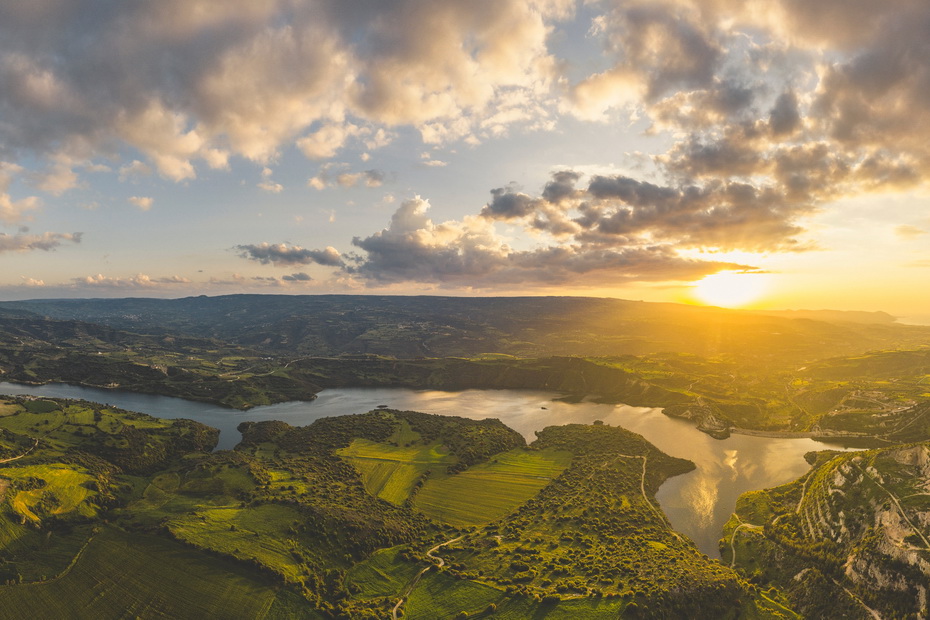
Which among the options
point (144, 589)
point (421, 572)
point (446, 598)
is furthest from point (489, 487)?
point (144, 589)

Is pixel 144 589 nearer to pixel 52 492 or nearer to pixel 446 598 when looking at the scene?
pixel 52 492

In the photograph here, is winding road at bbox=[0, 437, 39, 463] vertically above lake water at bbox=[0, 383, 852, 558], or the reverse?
winding road at bbox=[0, 437, 39, 463]

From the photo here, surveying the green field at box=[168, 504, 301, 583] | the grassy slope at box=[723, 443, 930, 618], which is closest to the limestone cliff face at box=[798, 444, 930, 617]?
the grassy slope at box=[723, 443, 930, 618]

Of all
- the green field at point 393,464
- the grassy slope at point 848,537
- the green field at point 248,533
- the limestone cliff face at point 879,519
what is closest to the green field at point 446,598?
the green field at point 248,533

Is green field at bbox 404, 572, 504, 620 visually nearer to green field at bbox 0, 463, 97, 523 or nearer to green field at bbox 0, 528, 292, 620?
green field at bbox 0, 528, 292, 620

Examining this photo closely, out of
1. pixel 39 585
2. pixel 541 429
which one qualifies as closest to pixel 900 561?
pixel 541 429

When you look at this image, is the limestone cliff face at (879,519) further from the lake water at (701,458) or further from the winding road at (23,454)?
the winding road at (23,454)
